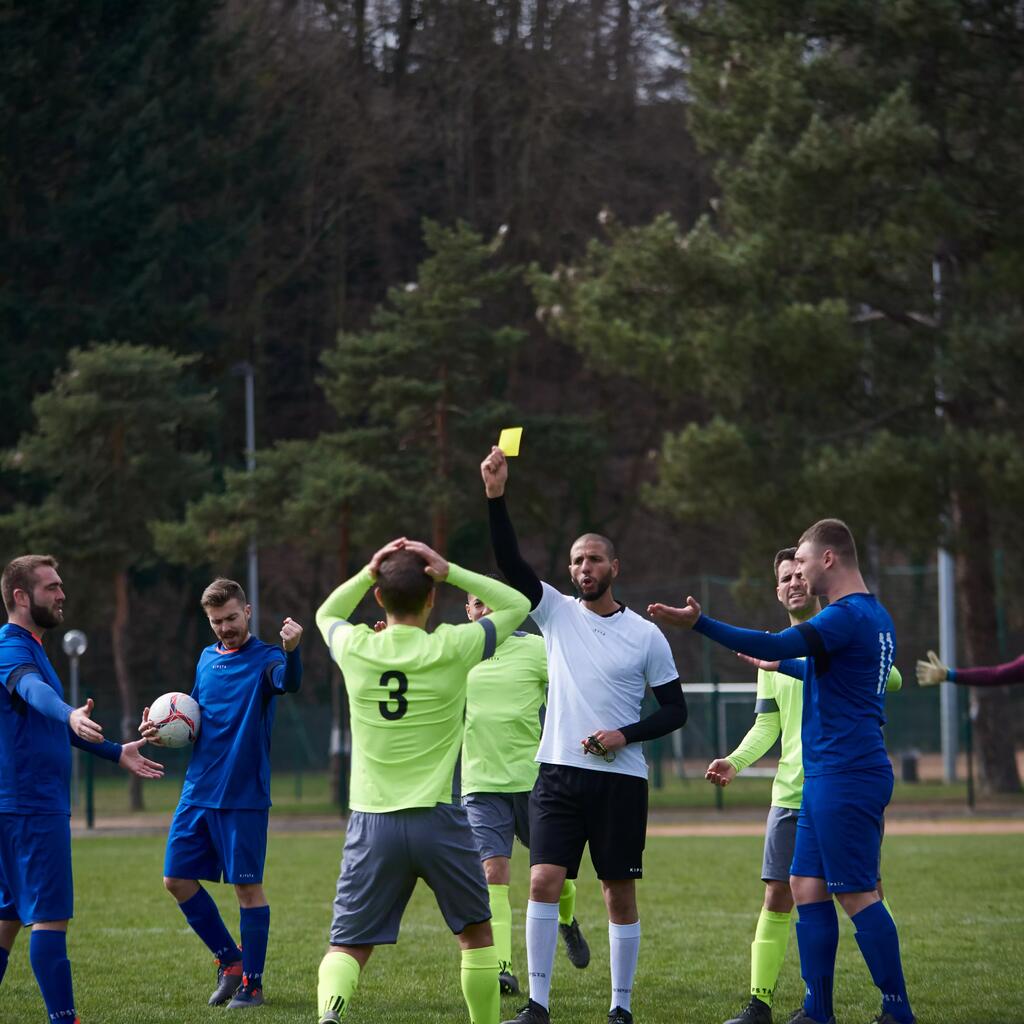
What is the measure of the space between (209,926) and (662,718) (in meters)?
2.87

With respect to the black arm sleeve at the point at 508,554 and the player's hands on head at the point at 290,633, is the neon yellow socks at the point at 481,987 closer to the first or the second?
the black arm sleeve at the point at 508,554

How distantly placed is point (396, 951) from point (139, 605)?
A: 33674 millimetres

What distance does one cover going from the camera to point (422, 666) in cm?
659

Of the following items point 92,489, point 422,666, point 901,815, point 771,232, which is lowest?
point 901,815

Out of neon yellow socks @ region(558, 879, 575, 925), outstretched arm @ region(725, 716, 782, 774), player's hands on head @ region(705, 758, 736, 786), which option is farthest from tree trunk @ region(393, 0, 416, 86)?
→ player's hands on head @ region(705, 758, 736, 786)

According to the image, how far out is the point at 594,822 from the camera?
790cm

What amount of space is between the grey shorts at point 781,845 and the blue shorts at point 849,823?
858 millimetres

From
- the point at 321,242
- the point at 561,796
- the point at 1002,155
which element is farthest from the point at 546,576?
the point at 561,796

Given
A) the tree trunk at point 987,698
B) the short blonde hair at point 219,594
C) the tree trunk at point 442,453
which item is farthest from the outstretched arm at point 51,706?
the tree trunk at point 442,453

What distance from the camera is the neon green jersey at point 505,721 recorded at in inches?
378

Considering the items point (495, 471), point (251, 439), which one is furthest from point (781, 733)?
point (251, 439)

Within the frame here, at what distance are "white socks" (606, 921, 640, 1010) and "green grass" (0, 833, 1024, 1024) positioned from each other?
0.27 m

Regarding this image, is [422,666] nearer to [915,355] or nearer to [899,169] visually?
[899,169]

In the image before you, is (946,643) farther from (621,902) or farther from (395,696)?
(395,696)
